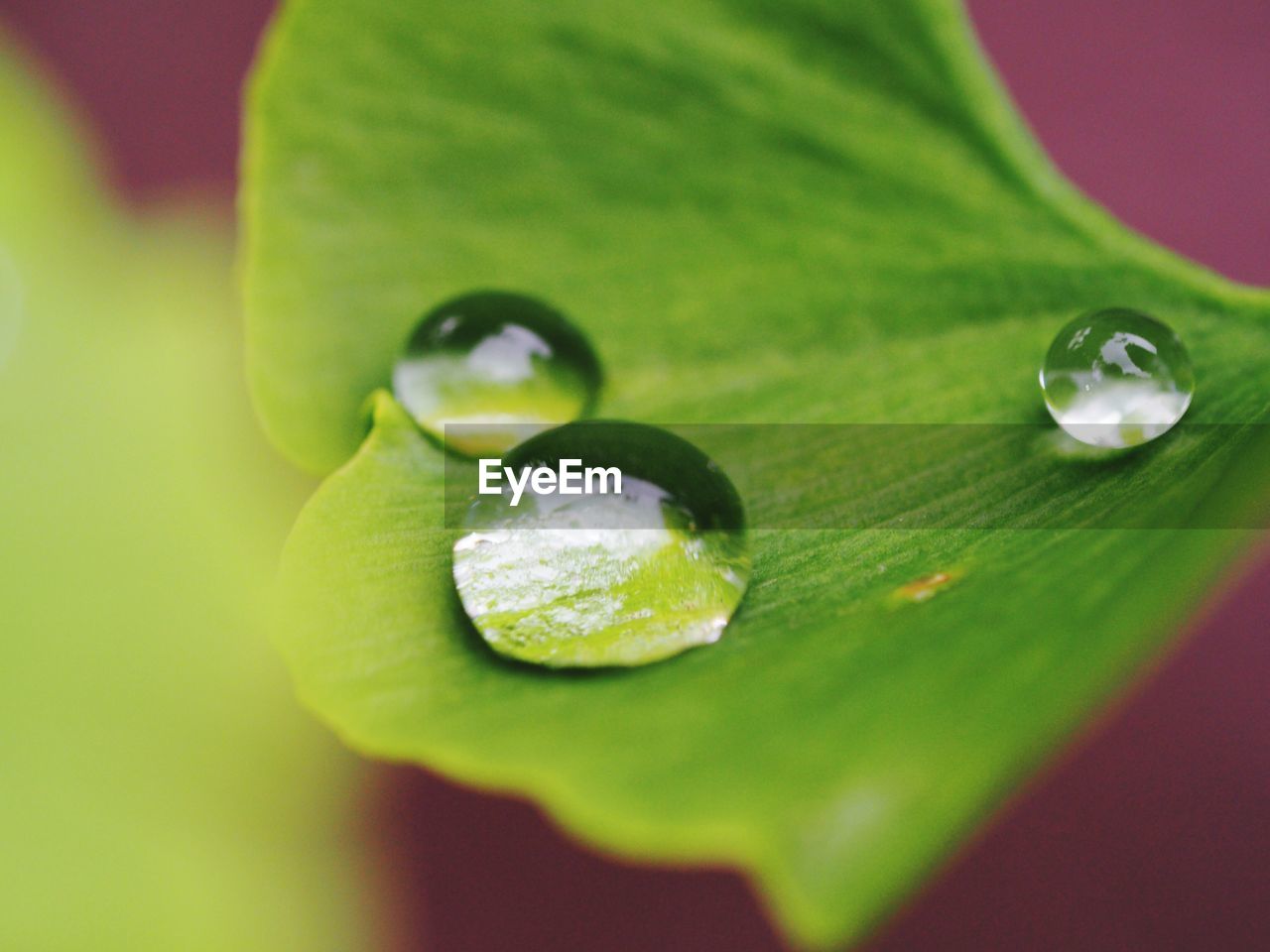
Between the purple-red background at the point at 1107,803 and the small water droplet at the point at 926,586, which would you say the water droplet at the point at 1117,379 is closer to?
the small water droplet at the point at 926,586

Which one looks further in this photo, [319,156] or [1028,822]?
[1028,822]

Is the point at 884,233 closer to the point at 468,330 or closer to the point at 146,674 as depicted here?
Answer: the point at 468,330

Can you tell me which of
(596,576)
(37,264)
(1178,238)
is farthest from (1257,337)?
(37,264)

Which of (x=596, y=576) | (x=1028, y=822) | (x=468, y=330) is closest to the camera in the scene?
(x=596, y=576)

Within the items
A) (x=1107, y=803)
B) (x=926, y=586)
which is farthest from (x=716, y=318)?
(x=1107, y=803)

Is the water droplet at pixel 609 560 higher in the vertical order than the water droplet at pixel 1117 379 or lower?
lower

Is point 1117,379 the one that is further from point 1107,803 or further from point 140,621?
point 140,621

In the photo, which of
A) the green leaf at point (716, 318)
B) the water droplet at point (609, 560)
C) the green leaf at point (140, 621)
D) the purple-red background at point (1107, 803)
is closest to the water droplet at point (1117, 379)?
the green leaf at point (716, 318)
